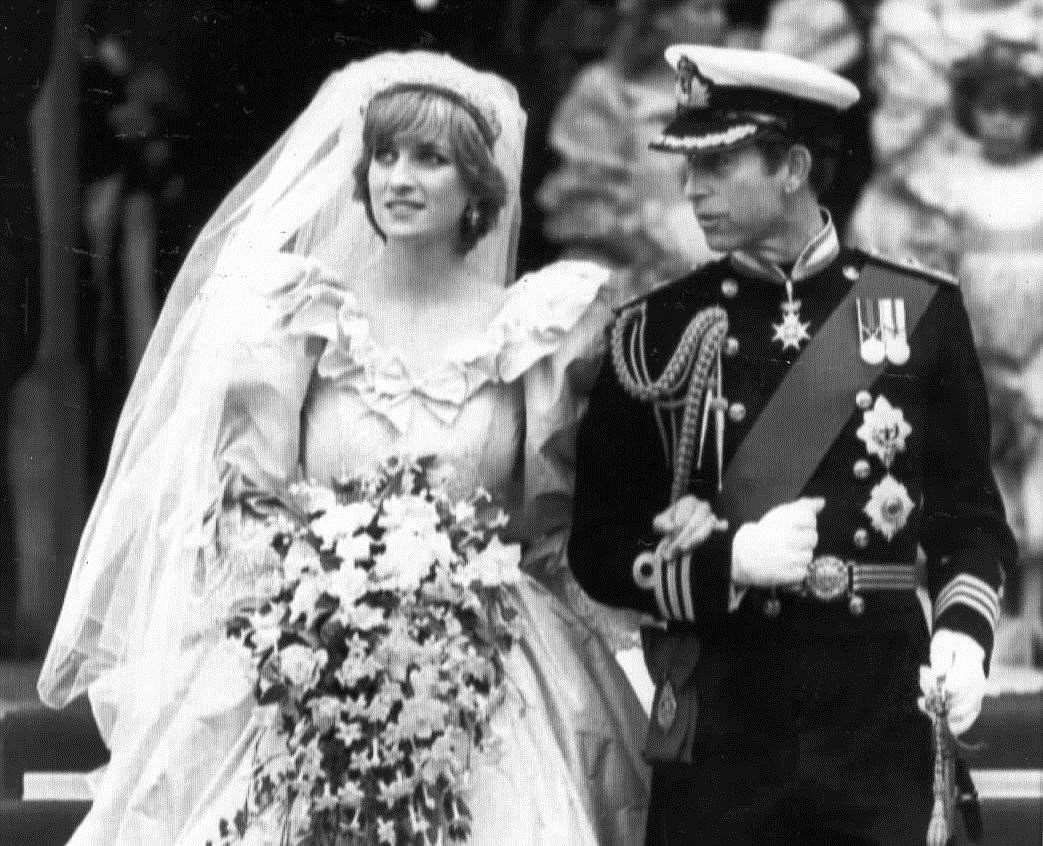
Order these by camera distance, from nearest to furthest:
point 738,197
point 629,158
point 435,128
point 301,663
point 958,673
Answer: point 301,663 < point 958,673 < point 738,197 < point 435,128 < point 629,158

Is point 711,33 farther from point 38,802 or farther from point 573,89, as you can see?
point 38,802

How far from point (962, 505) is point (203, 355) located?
1390mm

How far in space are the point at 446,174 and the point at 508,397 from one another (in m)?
0.42

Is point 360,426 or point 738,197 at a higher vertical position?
point 738,197

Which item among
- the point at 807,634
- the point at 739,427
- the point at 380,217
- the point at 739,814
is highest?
the point at 380,217

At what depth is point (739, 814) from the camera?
446 cm

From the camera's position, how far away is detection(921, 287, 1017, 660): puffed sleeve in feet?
14.8

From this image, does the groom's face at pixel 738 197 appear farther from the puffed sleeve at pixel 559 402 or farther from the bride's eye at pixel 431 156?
the bride's eye at pixel 431 156

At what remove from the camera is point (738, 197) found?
4594mm

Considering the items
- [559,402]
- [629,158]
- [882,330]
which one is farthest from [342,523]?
[629,158]

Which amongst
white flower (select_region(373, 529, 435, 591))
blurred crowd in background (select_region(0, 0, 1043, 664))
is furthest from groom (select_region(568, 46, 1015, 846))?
blurred crowd in background (select_region(0, 0, 1043, 664))

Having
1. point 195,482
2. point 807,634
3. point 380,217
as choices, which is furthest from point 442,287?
point 807,634

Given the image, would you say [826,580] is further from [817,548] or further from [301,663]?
[301,663]

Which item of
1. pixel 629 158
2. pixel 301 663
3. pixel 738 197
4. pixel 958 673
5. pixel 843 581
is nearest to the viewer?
pixel 301 663
